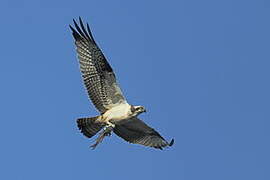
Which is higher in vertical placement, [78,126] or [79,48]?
[79,48]

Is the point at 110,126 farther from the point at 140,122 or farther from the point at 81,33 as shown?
the point at 81,33

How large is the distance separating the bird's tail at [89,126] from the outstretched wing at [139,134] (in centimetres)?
72

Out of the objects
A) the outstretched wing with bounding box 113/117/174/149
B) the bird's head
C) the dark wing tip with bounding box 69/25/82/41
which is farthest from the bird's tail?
the dark wing tip with bounding box 69/25/82/41

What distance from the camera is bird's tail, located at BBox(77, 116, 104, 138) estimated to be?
19.0 metres

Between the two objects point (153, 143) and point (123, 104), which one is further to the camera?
point (153, 143)

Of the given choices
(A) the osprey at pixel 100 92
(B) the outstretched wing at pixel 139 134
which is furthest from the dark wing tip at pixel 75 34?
(B) the outstretched wing at pixel 139 134

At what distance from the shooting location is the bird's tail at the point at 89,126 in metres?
19.0

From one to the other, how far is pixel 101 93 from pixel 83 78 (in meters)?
0.57

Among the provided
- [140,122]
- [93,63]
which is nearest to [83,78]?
[93,63]

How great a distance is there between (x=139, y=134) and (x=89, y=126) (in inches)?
67.1

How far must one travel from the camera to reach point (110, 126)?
1914cm

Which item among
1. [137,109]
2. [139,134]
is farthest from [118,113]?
[139,134]

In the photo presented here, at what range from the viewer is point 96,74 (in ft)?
63.1

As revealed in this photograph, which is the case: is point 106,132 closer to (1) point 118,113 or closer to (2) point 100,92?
(1) point 118,113
